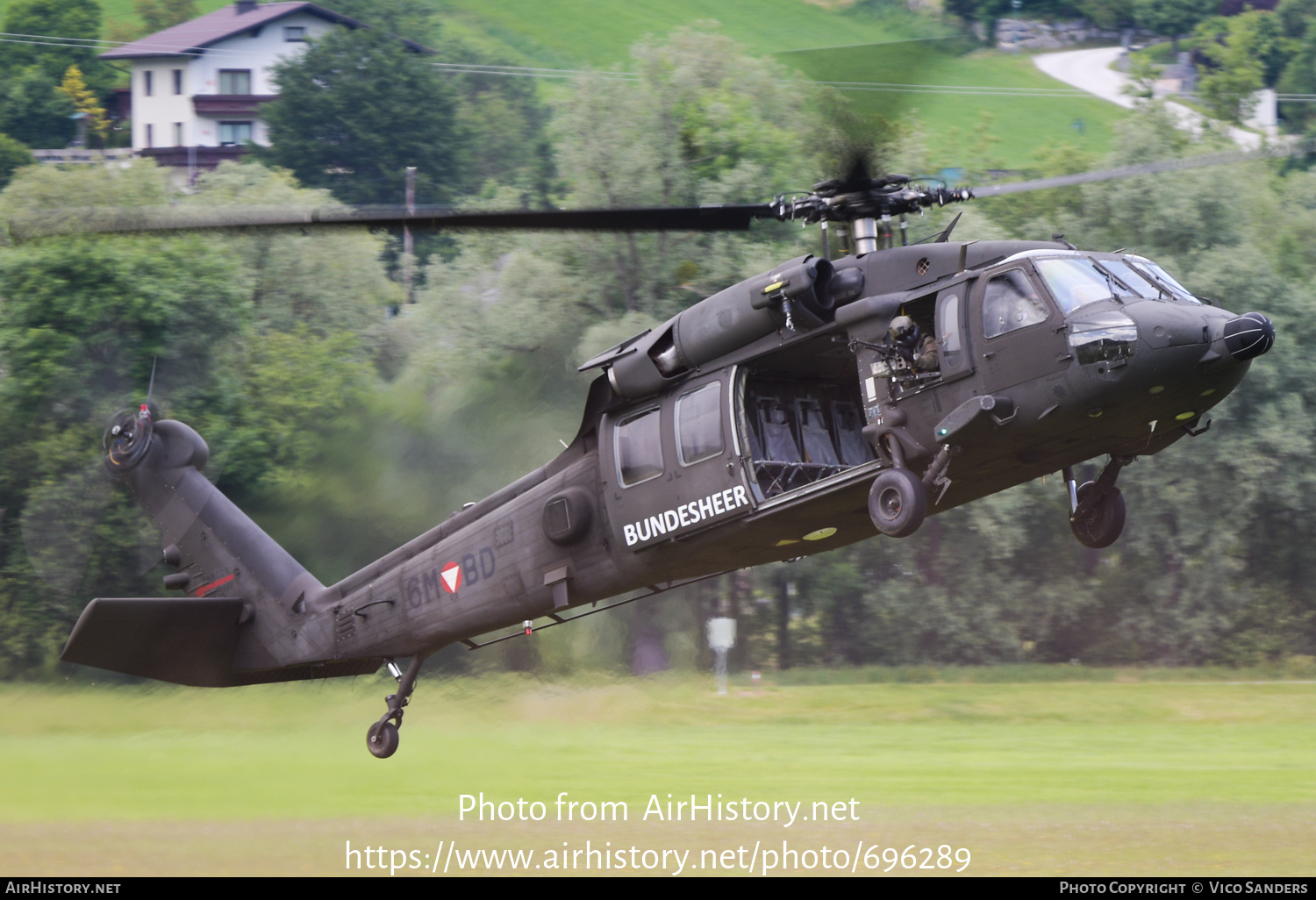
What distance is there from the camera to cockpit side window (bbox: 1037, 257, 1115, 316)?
9.91 metres

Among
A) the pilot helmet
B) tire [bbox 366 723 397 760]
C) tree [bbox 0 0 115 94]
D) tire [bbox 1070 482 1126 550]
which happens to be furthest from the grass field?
tree [bbox 0 0 115 94]

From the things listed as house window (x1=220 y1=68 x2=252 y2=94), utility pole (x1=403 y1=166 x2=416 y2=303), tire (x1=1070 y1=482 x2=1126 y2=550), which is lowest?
utility pole (x1=403 y1=166 x2=416 y2=303)

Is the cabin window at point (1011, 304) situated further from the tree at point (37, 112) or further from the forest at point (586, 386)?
the tree at point (37, 112)

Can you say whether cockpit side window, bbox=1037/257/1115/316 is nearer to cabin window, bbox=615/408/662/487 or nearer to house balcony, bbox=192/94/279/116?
cabin window, bbox=615/408/662/487

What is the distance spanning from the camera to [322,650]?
14.7 m

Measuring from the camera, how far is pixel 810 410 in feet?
39.8

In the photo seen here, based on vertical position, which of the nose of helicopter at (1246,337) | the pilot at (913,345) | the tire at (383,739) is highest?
the nose of helicopter at (1246,337)

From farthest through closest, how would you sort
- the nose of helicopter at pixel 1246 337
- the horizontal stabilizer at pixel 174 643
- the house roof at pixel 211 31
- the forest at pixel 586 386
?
the house roof at pixel 211 31 < the forest at pixel 586 386 < the horizontal stabilizer at pixel 174 643 < the nose of helicopter at pixel 1246 337

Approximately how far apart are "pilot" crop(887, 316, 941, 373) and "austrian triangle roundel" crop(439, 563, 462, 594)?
17.2 feet

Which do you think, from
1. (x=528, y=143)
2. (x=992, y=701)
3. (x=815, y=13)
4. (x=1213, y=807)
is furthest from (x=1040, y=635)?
(x=528, y=143)

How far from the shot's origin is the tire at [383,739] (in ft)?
47.3

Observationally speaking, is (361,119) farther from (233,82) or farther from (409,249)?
(409,249)

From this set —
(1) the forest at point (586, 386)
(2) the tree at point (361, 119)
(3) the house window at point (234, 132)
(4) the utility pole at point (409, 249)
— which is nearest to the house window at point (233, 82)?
(3) the house window at point (234, 132)

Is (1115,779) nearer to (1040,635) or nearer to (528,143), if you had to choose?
(1040,635)
